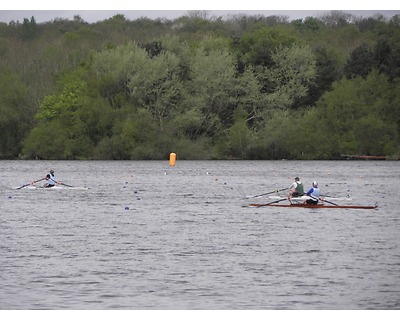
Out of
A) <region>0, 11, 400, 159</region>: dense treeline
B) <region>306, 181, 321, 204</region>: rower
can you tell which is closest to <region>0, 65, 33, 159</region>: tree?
<region>0, 11, 400, 159</region>: dense treeline

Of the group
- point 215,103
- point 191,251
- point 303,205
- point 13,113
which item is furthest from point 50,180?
point 13,113

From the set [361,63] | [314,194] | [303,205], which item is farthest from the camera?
[361,63]

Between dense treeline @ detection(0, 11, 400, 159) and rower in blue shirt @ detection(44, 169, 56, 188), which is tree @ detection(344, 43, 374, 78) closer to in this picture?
dense treeline @ detection(0, 11, 400, 159)

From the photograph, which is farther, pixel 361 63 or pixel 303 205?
pixel 361 63

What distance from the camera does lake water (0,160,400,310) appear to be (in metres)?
21.1

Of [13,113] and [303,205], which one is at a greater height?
[13,113]

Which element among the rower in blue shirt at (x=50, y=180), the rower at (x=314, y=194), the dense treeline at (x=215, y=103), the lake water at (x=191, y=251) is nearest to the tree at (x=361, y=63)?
the dense treeline at (x=215, y=103)

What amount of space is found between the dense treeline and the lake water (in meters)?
33.9

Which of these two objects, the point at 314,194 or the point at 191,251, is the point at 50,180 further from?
the point at 191,251

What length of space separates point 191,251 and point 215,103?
205 ft

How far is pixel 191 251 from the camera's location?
90.9 feet

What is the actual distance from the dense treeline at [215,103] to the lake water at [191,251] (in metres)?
33.9

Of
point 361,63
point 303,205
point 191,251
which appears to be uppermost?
point 361,63
